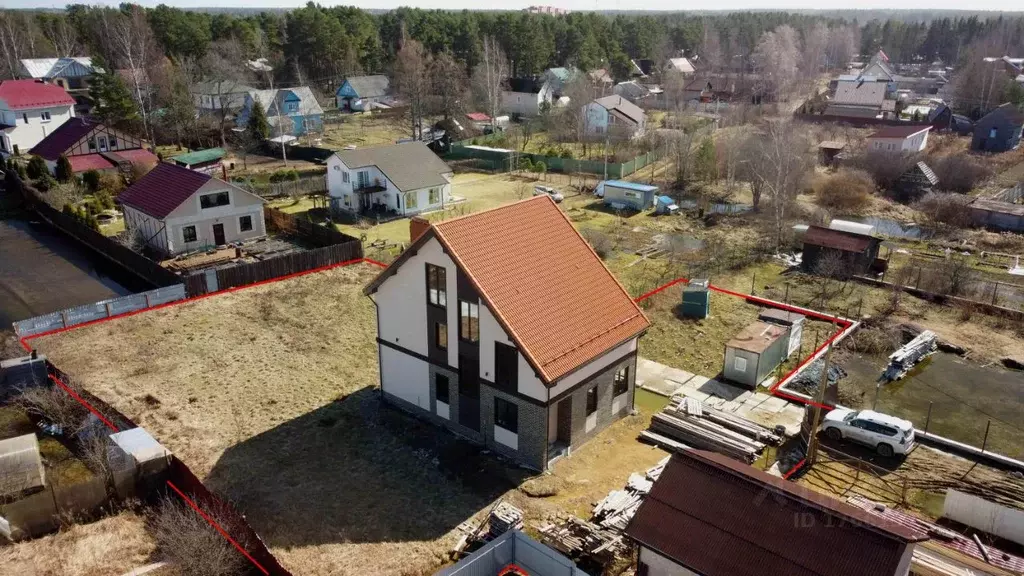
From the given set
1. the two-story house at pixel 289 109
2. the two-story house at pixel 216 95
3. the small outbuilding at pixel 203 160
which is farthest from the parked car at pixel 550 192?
the two-story house at pixel 216 95

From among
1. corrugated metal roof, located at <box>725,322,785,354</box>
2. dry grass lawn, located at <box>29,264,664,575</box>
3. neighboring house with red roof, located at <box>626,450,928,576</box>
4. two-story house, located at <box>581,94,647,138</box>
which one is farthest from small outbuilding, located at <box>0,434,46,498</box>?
two-story house, located at <box>581,94,647,138</box>

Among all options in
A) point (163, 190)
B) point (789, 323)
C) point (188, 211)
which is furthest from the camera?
point (163, 190)

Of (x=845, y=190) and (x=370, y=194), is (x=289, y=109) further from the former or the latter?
(x=845, y=190)

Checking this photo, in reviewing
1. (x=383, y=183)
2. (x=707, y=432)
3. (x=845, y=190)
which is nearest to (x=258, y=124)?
(x=383, y=183)

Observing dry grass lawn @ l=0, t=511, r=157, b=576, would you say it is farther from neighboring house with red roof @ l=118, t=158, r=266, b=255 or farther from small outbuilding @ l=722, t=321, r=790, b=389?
neighboring house with red roof @ l=118, t=158, r=266, b=255

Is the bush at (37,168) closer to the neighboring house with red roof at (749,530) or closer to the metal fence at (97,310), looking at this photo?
the metal fence at (97,310)

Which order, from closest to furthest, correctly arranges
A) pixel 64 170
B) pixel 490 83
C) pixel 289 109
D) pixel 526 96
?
pixel 64 170
pixel 289 109
pixel 490 83
pixel 526 96
